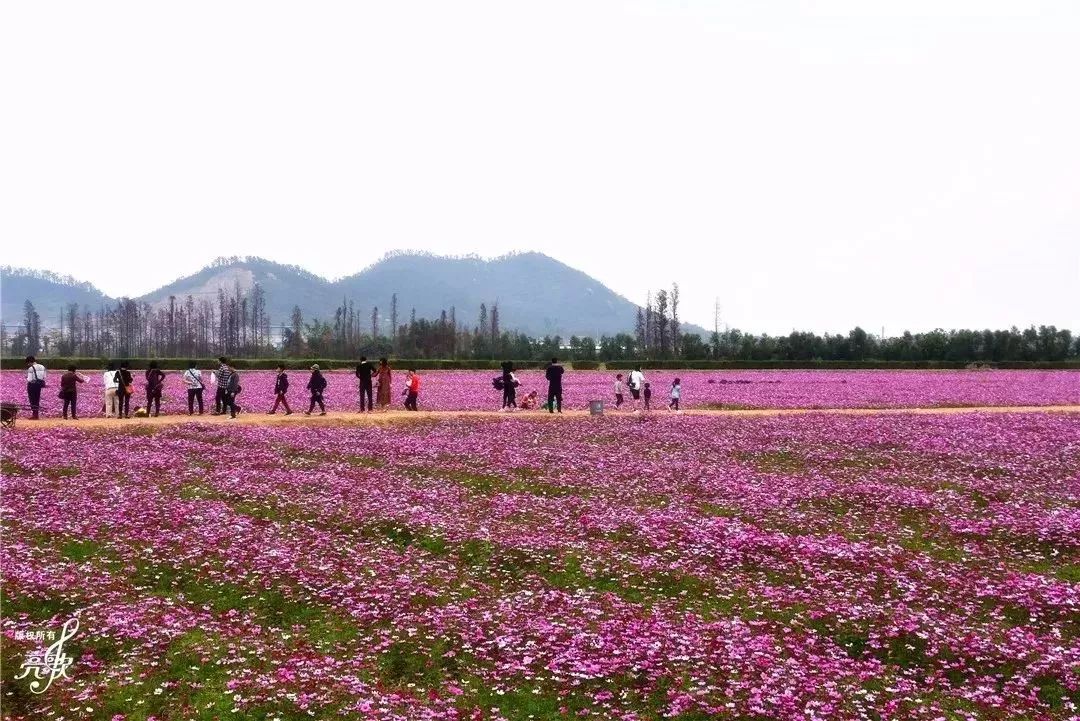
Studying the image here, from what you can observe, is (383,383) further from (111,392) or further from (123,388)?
(111,392)

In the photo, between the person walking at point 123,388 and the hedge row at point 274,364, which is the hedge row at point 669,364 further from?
the person walking at point 123,388

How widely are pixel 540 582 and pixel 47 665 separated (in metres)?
6.19

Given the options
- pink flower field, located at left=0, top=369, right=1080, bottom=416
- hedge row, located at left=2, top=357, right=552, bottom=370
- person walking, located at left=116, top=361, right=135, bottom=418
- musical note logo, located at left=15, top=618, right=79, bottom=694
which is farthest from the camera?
hedge row, located at left=2, top=357, right=552, bottom=370

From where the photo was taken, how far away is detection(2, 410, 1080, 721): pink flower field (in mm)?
8852

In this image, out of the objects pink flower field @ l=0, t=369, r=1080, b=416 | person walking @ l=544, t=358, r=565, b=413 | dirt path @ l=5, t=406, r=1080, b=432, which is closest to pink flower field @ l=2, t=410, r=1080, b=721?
dirt path @ l=5, t=406, r=1080, b=432

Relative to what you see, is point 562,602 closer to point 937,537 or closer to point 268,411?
point 937,537

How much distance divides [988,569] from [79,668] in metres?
12.4

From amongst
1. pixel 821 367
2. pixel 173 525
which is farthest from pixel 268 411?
pixel 821 367

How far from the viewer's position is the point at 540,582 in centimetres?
1252

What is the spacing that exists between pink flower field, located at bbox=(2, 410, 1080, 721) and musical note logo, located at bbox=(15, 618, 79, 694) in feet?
0.37

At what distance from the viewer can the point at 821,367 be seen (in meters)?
96.6

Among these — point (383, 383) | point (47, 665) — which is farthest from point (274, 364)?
point (47, 665)

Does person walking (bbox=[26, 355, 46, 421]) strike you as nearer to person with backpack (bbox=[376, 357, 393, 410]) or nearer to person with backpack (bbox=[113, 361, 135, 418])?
person with backpack (bbox=[113, 361, 135, 418])

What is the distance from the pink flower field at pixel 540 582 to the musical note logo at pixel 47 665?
0.11 meters
